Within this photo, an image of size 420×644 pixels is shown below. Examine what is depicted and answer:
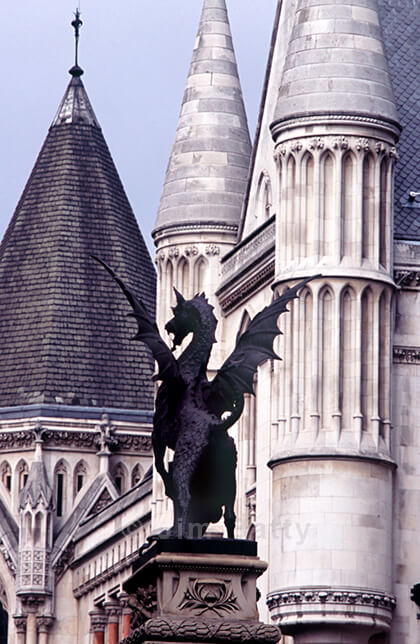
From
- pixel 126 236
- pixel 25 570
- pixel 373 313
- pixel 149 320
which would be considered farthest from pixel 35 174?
pixel 149 320

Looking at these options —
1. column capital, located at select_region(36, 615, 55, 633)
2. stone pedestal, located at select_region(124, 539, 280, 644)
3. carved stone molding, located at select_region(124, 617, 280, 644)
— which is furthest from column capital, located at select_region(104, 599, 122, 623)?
carved stone molding, located at select_region(124, 617, 280, 644)

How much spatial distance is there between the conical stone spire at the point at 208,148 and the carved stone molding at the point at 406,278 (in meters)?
9.28

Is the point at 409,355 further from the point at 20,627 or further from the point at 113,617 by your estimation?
the point at 20,627

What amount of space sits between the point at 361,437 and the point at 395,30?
11.1 metres

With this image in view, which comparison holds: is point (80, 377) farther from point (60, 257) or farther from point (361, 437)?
point (361, 437)

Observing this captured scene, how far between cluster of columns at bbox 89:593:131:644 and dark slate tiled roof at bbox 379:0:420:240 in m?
23.0

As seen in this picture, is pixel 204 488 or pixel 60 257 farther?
pixel 60 257

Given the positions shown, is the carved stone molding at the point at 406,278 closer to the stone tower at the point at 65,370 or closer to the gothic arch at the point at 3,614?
the stone tower at the point at 65,370

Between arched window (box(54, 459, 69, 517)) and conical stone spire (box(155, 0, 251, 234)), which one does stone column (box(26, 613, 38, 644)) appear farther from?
conical stone spire (box(155, 0, 251, 234))

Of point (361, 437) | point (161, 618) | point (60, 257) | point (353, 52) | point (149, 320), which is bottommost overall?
point (161, 618)

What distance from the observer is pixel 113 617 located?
71438 mm

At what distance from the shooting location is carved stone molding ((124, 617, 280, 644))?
23.4m

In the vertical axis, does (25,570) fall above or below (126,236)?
below

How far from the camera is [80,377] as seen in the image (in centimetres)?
8038
